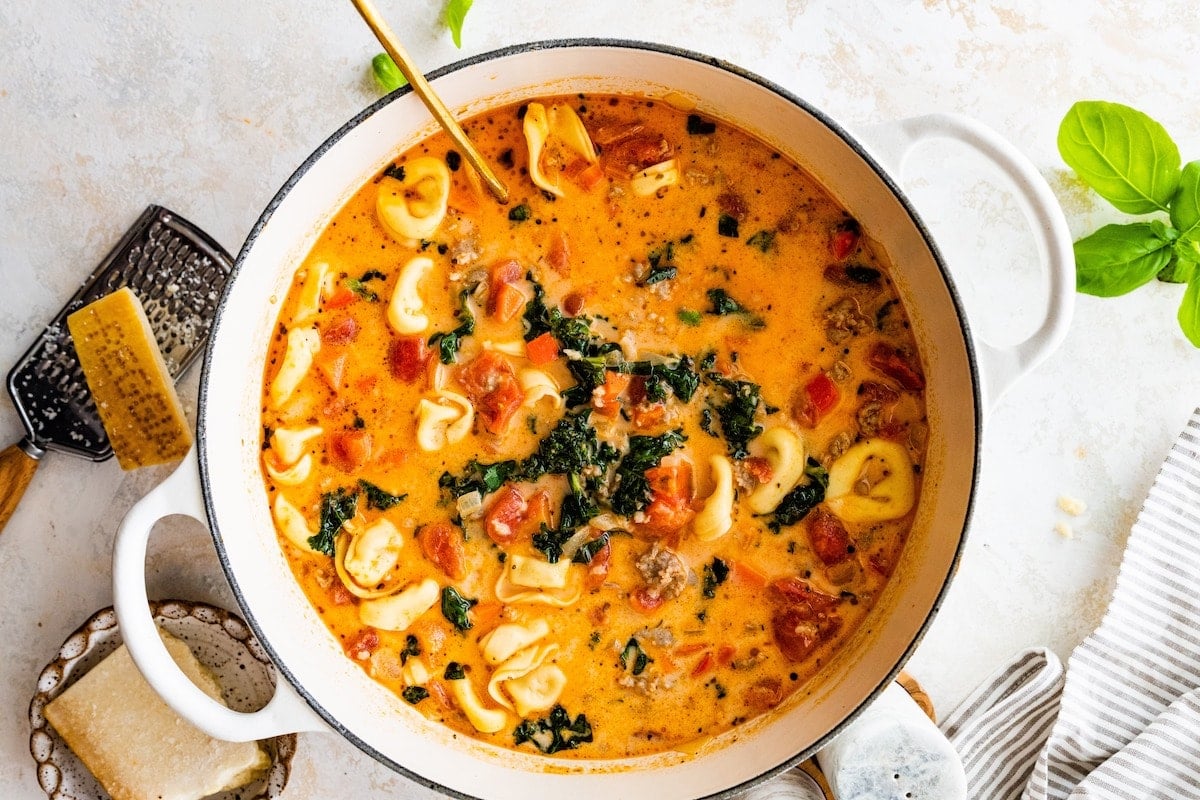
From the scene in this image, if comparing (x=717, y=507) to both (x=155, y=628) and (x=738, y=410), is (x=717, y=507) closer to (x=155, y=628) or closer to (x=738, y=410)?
(x=738, y=410)

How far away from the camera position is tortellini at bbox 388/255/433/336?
3.91m

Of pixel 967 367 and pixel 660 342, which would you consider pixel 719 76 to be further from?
→ pixel 967 367

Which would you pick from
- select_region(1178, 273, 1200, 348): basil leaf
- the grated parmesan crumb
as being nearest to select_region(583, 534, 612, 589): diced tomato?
the grated parmesan crumb

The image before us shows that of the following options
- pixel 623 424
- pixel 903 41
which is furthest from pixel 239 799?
pixel 903 41

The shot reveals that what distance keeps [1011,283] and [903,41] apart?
3.61ft

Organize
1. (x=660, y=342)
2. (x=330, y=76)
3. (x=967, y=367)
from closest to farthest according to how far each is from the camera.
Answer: (x=967, y=367), (x=660, y=342), (x=330, y=76)

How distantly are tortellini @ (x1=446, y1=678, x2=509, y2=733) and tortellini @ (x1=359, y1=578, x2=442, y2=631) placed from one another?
33 cm

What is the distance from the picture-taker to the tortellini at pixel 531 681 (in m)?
4.05

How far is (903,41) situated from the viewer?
4215 mm

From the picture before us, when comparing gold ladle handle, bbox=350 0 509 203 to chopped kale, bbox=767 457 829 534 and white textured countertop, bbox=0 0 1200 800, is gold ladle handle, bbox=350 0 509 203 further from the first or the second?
chopped kale, bbox=767 457 829 534

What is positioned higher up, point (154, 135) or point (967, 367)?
Result: point (154, 135)

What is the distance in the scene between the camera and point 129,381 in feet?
13.4

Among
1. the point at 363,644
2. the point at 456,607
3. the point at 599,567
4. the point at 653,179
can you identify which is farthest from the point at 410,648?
the point at 653,179

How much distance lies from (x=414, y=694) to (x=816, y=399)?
2030mm
